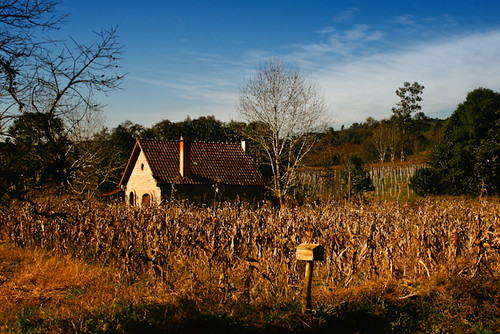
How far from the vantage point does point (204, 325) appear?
20.9 ft

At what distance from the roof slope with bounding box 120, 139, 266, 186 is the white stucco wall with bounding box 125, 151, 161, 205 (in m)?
0.59

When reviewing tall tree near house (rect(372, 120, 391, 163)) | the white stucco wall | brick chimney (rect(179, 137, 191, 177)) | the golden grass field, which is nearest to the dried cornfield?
the golden grass field

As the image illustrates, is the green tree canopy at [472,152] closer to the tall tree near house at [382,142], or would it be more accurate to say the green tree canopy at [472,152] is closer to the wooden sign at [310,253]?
the wooden sign at [310,253]

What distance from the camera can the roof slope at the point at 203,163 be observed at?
29.4 meters

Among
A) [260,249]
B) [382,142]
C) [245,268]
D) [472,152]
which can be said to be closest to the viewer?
[245,268]

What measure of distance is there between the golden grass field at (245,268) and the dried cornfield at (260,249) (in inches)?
1.2

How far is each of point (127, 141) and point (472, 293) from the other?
4180cm

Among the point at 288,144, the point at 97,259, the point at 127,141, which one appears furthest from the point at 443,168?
the point at 127,141

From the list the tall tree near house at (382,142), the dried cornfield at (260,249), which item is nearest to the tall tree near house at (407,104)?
the tall tree near house at (382,142)

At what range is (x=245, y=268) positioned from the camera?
7.93 metres

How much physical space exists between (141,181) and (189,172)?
141 inches

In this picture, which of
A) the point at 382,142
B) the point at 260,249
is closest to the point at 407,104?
the point at 382,142

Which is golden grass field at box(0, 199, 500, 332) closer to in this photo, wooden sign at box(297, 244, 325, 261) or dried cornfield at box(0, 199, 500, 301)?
dried cornfield at box(0, 199, 500, 301)

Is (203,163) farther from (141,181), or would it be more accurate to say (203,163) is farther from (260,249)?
(260,249)
